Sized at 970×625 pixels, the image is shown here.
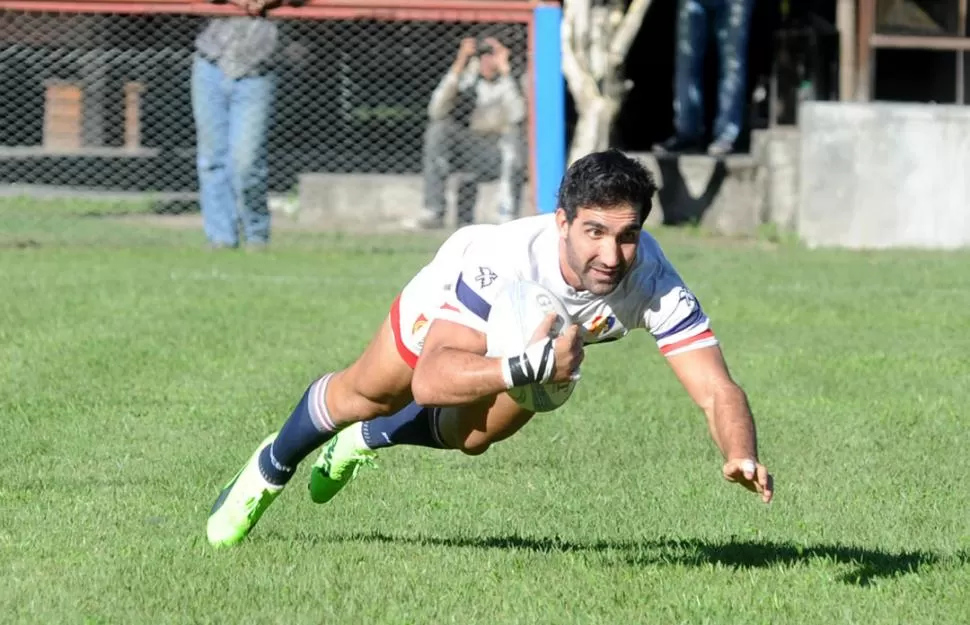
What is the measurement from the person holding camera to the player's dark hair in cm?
1130

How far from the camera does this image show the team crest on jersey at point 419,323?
5922mm

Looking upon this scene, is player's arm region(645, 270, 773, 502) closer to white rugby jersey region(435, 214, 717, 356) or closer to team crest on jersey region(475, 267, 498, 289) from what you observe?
white rugby jersey region(435, 214, 717, 356)

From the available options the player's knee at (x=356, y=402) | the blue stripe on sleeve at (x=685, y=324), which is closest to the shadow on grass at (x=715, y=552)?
the player's knee at (x=356, y=402)

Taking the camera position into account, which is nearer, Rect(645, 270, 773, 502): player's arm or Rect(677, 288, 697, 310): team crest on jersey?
Rect(645, 270, 773, 502): player's arm

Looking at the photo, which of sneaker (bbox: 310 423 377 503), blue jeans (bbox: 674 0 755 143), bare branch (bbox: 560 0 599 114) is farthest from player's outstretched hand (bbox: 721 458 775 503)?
blue jeans (bbox: 674 0 755 143)

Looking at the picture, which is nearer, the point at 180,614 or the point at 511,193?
the point at 180,614

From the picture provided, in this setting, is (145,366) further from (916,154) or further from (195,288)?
(916,154)

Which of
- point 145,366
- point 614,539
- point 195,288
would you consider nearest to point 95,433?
point 145,366

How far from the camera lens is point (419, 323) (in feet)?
19.5

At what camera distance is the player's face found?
536 centimetres

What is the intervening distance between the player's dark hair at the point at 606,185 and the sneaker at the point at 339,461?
1547 mm

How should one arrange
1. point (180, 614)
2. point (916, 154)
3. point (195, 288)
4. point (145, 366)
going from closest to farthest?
point (180, 614)
point (145, 366)
point (195, 288)
point (916, 154)

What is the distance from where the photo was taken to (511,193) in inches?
663

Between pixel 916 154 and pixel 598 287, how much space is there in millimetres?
11244
